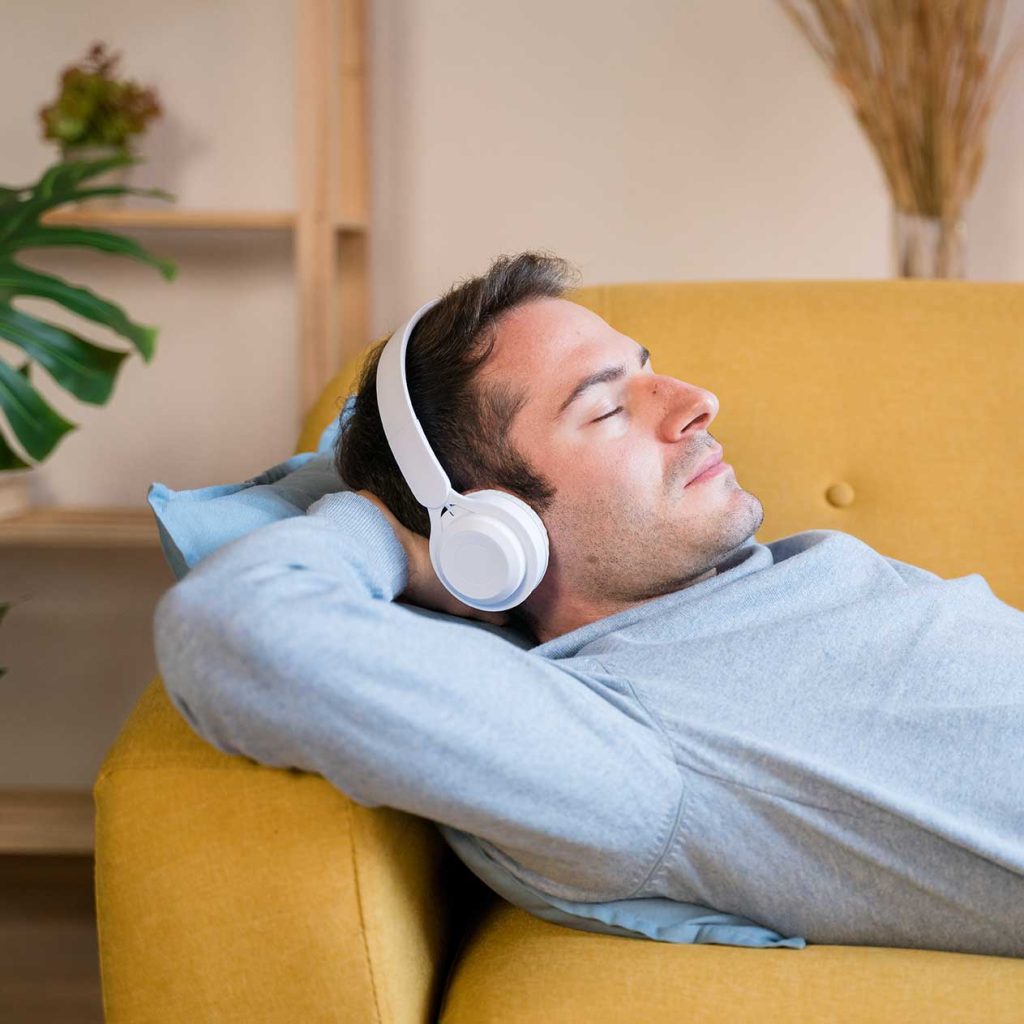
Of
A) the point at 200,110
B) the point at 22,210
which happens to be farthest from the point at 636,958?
the point at 200,110

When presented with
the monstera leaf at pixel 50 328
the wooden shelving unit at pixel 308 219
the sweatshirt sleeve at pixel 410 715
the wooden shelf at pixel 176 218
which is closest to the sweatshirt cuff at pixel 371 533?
the sweatshirt sleeve at pixel 410 715

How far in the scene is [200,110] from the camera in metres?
2.26

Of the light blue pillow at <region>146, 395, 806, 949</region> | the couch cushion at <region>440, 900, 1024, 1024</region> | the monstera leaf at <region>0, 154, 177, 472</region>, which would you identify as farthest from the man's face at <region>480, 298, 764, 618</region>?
the monstera leaf at <region>0, 154, 177, 472</region>

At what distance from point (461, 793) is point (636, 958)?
0.22m

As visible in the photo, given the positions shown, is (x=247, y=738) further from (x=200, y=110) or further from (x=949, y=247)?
(x=200, y=110)

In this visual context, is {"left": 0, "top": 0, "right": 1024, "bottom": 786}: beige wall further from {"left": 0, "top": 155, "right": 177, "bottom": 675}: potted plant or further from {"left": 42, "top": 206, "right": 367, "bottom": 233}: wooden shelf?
Answer: {"left": 0, "top": 155, "right": 177, "bottom": 675}: potted plant

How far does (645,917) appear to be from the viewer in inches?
38.6

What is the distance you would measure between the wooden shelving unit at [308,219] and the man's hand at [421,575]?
890 millimetres

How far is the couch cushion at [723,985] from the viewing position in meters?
0.88

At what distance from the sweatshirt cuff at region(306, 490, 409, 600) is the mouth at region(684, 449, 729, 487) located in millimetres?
→ 277

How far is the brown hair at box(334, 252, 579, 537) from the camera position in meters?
1.16

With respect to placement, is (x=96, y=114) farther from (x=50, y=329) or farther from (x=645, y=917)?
(x=645, y=917)

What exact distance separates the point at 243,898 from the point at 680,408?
1.89 ft

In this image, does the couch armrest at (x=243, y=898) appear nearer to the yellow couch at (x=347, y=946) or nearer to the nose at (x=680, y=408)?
the yellow couch at (x=347, y=946)
